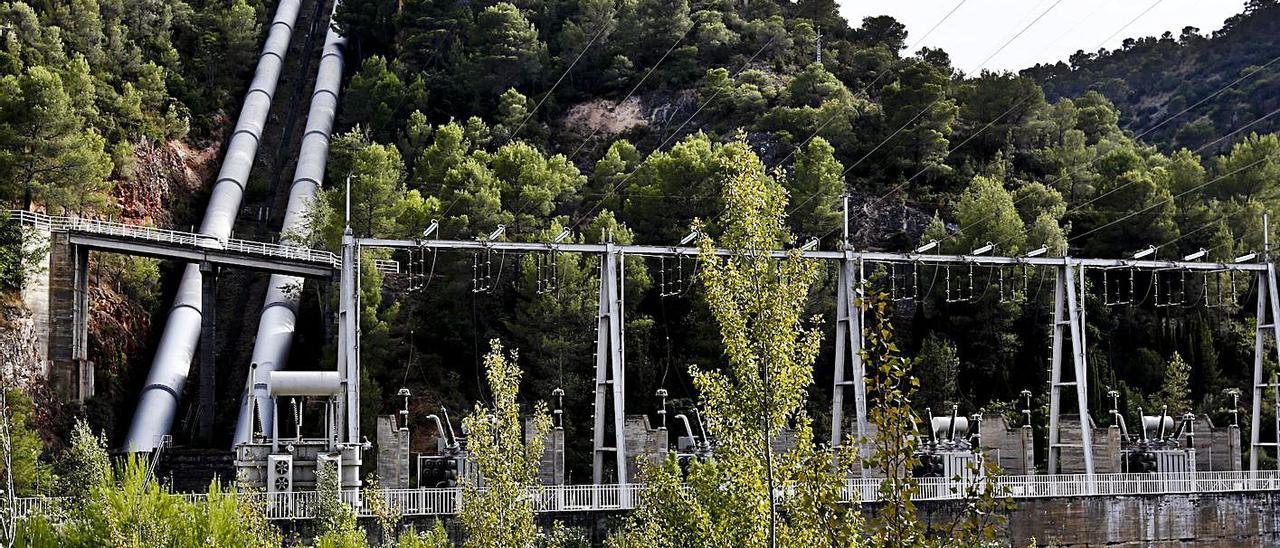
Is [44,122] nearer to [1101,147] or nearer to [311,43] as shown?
[311,43]

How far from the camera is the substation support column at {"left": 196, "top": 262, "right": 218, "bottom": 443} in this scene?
163 feet

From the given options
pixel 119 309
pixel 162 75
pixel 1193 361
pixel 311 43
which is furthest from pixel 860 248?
pixel 311 43

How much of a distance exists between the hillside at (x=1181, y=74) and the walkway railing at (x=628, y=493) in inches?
2379

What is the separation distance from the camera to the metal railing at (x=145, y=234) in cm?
4891

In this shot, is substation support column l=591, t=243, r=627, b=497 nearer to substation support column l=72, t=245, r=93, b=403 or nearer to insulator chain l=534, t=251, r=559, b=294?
insulator chain l=534, t=251, r=559, b=294

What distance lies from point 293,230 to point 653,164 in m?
15.4

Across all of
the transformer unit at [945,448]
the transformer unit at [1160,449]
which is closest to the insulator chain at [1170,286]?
the transformer unit at [1160,449]

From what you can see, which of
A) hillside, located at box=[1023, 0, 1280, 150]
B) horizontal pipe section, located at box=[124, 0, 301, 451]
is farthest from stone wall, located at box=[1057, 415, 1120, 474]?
hillside, located at box=[1023, 0, 1280, 150]

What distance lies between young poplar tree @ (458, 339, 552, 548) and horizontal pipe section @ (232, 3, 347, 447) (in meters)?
14.2

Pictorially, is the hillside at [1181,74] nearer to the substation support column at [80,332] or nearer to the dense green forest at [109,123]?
the dense green forest at [109,123]

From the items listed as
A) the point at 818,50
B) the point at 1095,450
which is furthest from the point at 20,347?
the point at 818,50

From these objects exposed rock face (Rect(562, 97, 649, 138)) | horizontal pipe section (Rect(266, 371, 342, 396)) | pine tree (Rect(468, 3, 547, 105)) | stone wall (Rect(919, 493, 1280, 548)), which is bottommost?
stone wall (Rect(919, 493, 1280, 548))

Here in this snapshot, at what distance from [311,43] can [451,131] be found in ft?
117

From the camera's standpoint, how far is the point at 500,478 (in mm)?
24266
